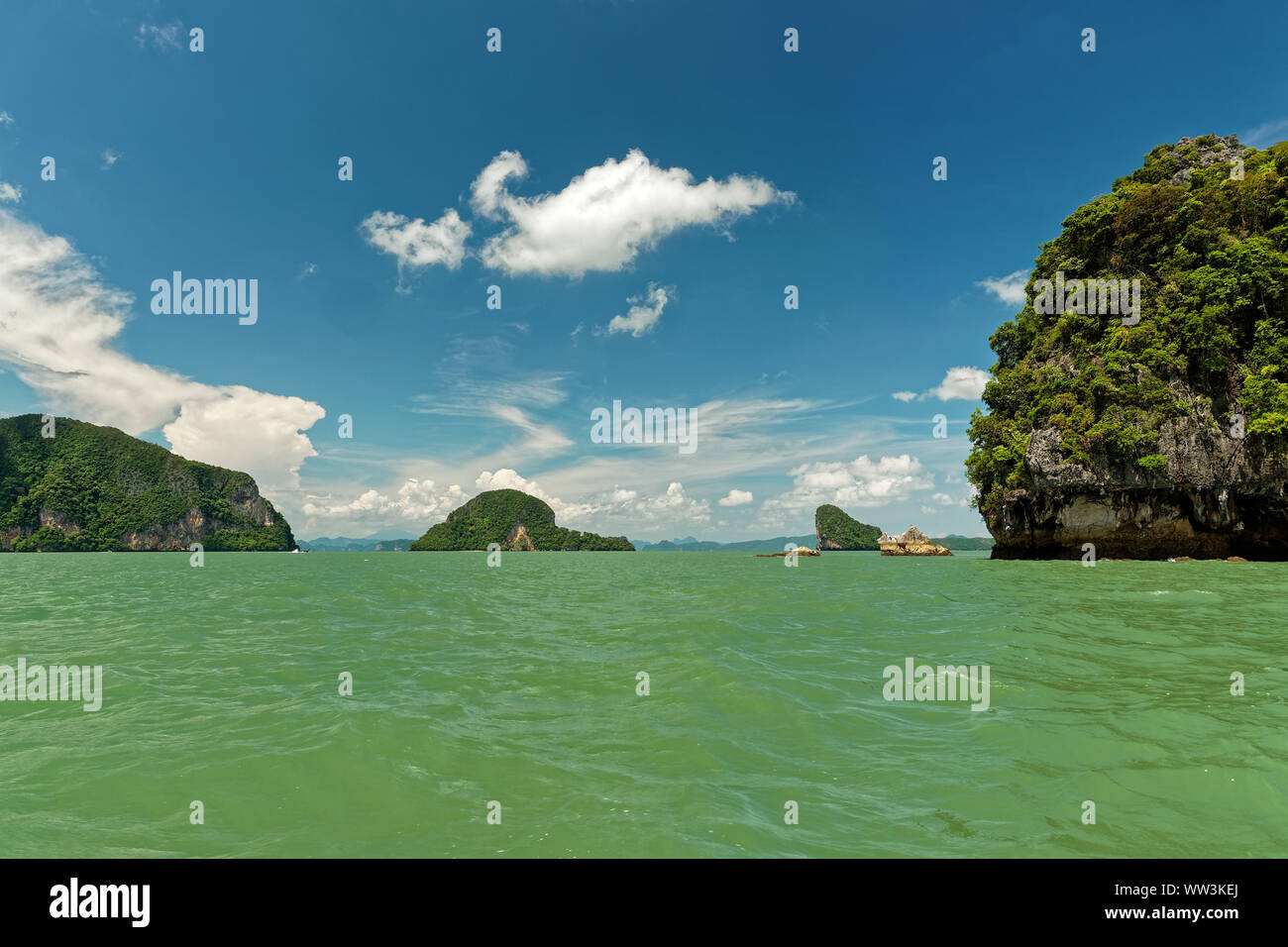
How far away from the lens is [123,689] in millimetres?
8164

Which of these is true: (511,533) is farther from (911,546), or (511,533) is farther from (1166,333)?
(1166,333)

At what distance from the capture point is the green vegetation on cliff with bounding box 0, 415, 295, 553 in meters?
127

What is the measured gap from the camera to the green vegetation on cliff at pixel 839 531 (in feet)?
563

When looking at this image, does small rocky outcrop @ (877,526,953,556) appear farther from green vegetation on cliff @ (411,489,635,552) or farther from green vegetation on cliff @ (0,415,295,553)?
green vegetation on cliff @ (0,415,295,553)

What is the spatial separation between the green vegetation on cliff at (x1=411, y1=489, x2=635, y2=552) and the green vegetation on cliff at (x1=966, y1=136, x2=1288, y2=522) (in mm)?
151641

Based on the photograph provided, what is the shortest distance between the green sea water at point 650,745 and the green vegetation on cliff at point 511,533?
174698 millimetres

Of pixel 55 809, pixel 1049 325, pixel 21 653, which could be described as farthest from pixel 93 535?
pixel 1049 325

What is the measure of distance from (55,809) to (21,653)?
9.22 m

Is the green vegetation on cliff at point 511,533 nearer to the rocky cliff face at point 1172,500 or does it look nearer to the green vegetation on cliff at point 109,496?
the green vegetation on cliff at point 109,496

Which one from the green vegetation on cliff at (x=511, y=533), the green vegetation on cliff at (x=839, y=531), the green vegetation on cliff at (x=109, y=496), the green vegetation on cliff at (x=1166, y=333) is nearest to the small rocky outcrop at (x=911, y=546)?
the green vegetation on cliff at (x=1166, y=333)

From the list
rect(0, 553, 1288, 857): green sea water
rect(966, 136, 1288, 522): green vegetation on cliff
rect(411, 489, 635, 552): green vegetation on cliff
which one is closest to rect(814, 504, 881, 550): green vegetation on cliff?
rect(411, 489, 635, 552): green vegetation on cliff

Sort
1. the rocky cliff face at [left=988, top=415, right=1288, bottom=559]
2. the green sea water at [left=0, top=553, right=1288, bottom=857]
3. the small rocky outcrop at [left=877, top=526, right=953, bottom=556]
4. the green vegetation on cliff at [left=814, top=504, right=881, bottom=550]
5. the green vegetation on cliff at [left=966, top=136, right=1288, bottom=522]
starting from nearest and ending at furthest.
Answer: the green sea water at [left=0, top=553, right=1288, bottom=857] < the green vegetation on cliff at [left=966, top=136, right=1288, bottom=522] < the rocky cliff face at [left=988, top=415, right=1288, bottom=559] < the small rocky outcrop at [left=877, top=526, right=953, bottom=556] < the green vegetation on cliff at [left=814, top=504, right=881, bottom=550]

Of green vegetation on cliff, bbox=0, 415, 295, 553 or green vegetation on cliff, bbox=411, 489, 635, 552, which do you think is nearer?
green vegetation on cliff, bbox=0, 415, 295, 553

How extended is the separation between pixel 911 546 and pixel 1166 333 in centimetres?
6034
